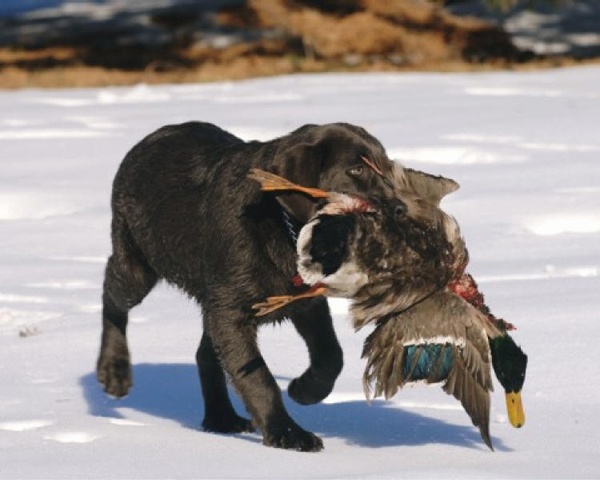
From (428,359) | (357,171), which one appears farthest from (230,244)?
(428,359)

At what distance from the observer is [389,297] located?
457 cm

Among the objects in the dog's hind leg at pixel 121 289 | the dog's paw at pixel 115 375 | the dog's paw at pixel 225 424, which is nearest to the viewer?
the dog's paw at pixel 225 424

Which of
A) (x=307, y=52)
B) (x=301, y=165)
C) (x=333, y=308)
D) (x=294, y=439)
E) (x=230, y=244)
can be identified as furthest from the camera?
(x=307, y=52)

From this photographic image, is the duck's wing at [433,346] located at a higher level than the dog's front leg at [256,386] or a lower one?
higher

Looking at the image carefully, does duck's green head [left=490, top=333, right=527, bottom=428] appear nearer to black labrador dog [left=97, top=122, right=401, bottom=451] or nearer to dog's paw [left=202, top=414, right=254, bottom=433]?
black labrador dog [left=97, top=122, right=401, bottom=451]

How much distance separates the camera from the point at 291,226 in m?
5.16

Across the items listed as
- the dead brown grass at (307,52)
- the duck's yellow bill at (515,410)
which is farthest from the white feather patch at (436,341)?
the dead brown grass at (307,52)

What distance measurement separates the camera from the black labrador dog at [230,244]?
518cm

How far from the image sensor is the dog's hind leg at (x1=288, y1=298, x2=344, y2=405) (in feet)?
18.7

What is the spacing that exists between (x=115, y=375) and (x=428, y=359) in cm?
204

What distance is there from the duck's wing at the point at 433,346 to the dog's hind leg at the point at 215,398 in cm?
124

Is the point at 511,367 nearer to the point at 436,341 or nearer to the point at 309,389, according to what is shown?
the point at 436,341

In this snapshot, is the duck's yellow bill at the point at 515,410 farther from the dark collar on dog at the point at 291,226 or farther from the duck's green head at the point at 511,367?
the dark collar on dog at the point at 291,226

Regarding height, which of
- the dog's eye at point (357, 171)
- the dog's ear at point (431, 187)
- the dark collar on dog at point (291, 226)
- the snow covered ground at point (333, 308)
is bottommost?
the snow covered ground at point (333, 308)
